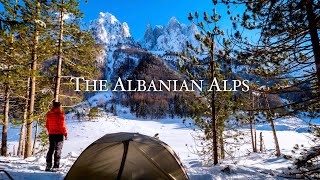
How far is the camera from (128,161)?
20.6ft

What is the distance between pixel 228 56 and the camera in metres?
7.55

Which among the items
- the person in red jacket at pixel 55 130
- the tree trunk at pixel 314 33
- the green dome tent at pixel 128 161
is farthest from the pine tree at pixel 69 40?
the tree trunk at pixel 314 33

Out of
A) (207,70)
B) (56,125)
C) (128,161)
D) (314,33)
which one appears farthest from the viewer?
(207,70)

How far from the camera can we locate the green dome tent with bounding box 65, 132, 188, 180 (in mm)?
6242

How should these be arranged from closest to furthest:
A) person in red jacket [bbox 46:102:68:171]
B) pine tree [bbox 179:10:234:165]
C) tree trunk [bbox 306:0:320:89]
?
tree trunk [bbox 306:0:320:89] < person in red jacket [bbox 46:102:68:171] < pine tree [bbox 179:10:234:165]

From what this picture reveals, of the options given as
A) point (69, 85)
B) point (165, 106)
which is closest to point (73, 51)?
point (69, 85)

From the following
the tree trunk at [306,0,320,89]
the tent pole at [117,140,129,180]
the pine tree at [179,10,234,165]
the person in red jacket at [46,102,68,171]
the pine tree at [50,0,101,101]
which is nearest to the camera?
the tree trunk at [306,0,320,89]

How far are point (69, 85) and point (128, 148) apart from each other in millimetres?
10114

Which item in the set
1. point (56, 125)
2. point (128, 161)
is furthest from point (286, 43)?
point (56, 125)

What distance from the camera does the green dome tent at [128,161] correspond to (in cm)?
624

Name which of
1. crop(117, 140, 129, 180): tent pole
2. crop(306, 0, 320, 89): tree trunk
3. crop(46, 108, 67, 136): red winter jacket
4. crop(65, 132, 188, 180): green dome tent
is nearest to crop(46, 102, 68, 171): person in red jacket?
crop(46, 108, 67, 136): red winter jacket

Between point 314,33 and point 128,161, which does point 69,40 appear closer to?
point 128,161

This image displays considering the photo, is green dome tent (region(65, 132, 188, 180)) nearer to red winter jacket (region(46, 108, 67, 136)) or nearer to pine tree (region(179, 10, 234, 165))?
red winter jacket (region(46, 108, 67, 136))

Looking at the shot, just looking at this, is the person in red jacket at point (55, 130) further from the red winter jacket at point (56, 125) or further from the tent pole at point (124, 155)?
the tent pole at point (124, 155)
